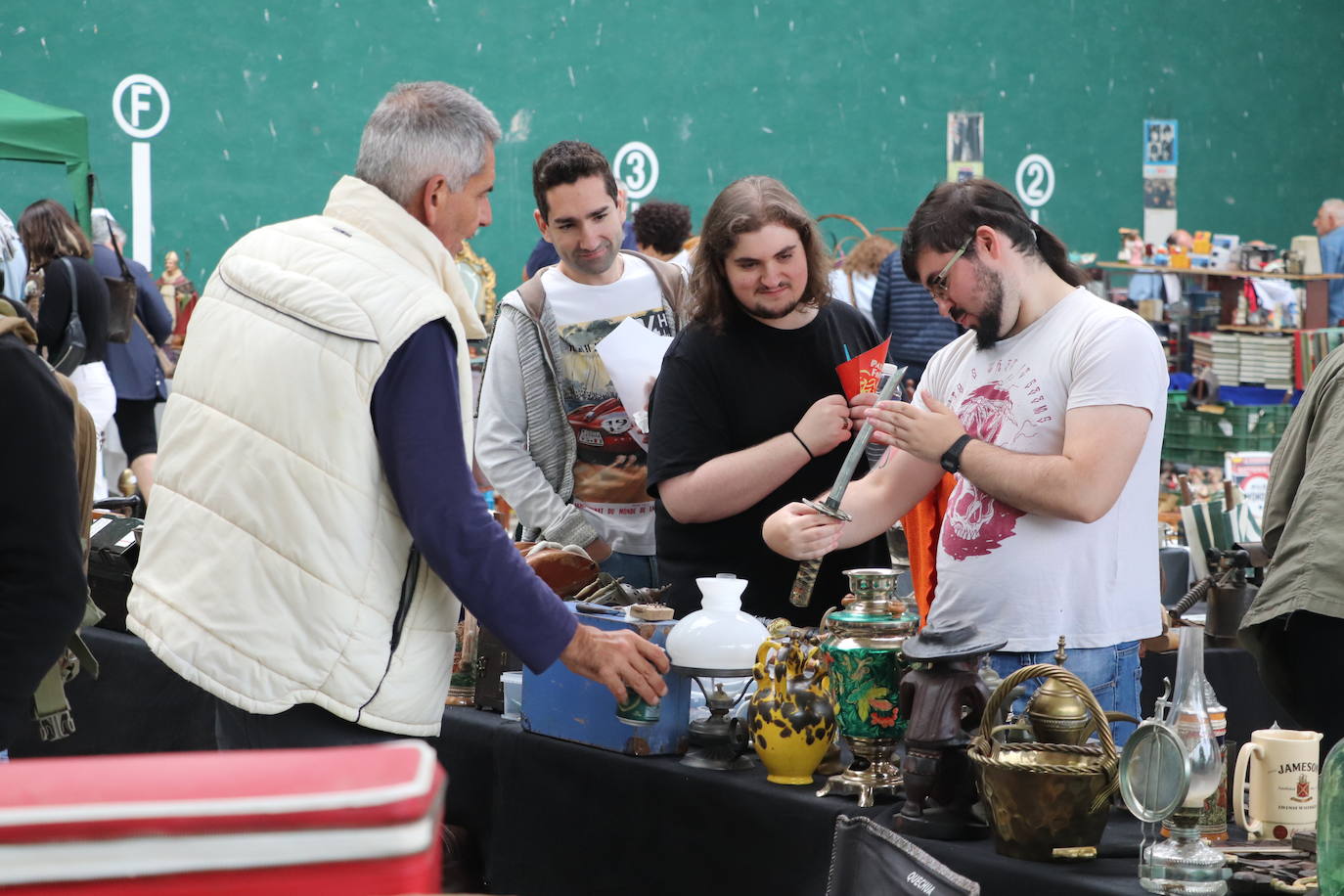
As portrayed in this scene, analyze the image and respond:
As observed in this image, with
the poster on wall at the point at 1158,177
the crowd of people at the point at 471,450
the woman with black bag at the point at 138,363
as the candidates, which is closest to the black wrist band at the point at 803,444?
the crowd of people at the point at 471,450

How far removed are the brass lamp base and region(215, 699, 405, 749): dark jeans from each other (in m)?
0.60

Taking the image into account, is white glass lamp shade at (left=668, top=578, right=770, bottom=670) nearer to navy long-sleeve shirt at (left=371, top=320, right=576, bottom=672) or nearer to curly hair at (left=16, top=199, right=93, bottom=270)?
navy long-sleeve shirt at (left=371, top=320, right=576, bottom=672)

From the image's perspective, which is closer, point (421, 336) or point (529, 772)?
point (421, 336)

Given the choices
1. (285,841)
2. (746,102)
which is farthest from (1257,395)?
(285,841)

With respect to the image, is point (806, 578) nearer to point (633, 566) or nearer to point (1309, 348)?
point (633, 566)

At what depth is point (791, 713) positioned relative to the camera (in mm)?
1990

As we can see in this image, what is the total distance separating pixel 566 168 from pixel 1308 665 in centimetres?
168

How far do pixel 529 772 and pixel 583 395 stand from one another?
3.11 ft

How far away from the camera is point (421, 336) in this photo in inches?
68.5

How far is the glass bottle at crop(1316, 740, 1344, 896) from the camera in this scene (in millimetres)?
1430

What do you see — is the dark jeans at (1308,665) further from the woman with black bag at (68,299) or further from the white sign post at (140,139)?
the white sign post at (140,139)

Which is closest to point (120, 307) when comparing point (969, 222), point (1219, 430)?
point (969, 222)

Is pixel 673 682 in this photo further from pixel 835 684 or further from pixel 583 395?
pixel 583 395

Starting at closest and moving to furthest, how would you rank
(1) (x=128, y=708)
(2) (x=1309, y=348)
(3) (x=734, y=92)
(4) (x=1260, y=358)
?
(1) (x=128, y=708)
(2) (x=1309, y=348)
(4) (x=1260, y=358)
(3) (x=734, y=92)
